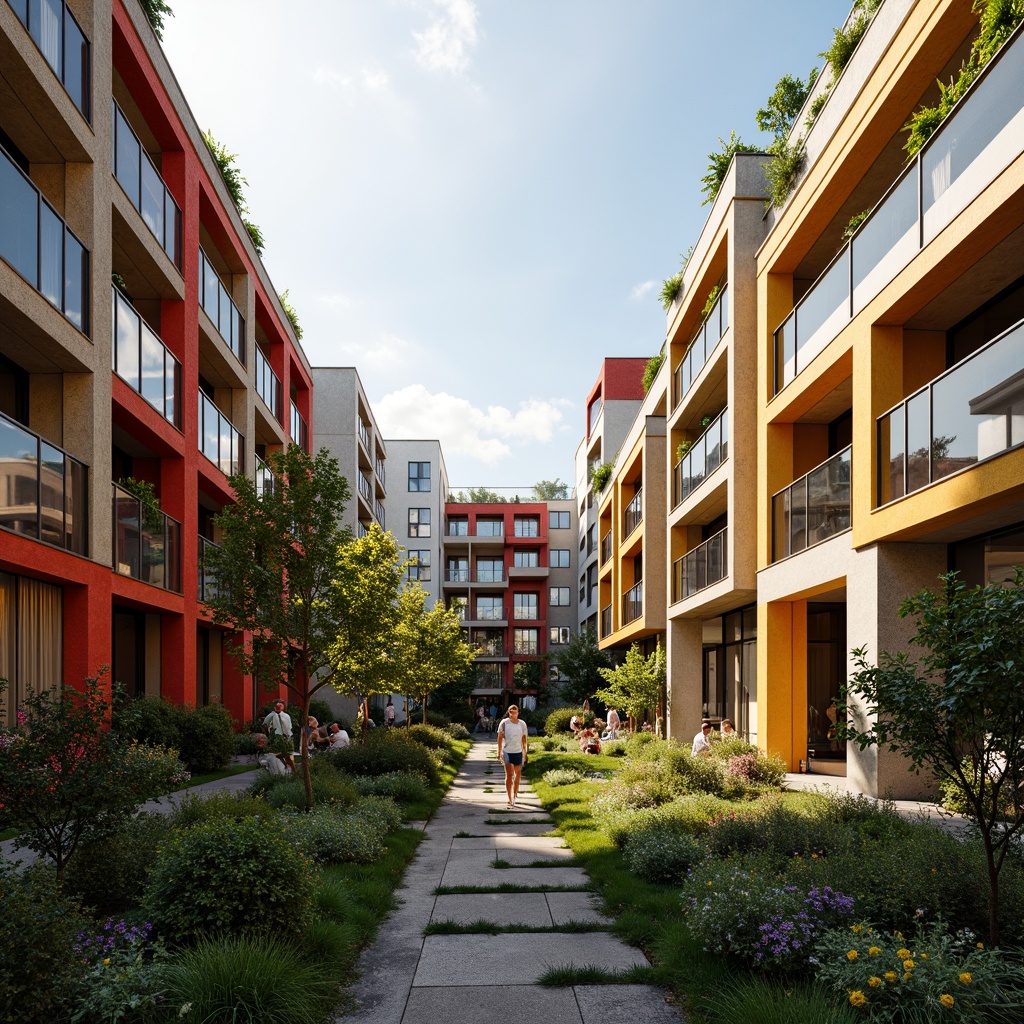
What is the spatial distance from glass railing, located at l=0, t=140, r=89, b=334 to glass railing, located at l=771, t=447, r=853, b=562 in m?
12.3

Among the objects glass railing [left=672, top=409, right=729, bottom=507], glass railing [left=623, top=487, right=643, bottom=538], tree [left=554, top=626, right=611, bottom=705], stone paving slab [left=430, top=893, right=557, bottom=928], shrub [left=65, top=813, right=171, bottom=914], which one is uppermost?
glass railing [left=672, top=409, right=729, bottom=507]

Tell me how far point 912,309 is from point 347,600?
29.4ft

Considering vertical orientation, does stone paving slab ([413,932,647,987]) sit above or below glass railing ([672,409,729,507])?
below

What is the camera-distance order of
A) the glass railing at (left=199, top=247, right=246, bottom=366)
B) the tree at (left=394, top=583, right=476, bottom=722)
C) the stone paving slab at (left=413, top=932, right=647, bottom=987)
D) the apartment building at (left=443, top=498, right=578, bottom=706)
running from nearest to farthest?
the stone paving slab at (left=413, top=932, right=647, bottom=987) < the glass railing at (left=199, top=247, right=246, bottom=366) < the tree at (left=394, top=583, right=476, bottom=722) < the apartment building at (left=443, top=498, right=578, bottom=706)

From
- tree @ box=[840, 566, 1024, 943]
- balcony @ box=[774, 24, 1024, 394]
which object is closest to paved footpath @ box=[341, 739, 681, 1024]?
tree @ box=[840, 566, 1024, 943]

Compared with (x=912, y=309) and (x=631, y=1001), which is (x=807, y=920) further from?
(x=912, y=309)

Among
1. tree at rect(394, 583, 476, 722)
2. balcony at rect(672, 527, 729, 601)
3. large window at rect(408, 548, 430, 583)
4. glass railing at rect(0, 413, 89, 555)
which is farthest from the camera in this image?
large window at rect(408, 548, 430, 583)

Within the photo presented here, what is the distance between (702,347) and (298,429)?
18099 millimetres

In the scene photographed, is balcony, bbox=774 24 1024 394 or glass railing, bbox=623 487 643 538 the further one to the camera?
glass railing, bbox=623 487 643 538

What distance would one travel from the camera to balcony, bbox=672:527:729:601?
775 inches

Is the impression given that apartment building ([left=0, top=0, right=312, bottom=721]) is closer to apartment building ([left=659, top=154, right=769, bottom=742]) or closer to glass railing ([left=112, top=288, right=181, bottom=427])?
glass railing ([left=112, top=288, right=181, bottom=427])

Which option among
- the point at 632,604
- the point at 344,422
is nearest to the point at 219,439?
the point at 632,604

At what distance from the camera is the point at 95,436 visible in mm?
13977

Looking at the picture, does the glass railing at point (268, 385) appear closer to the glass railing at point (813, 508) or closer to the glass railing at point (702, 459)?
the glass railing at point (702, 459)
